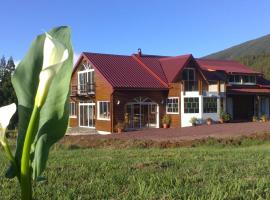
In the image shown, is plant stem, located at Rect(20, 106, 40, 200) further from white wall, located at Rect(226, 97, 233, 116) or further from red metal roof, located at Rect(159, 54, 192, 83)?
white wall, located at Rect(226, 97, 233, 116)

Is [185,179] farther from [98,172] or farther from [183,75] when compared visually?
[183,75]

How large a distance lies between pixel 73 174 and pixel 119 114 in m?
24.0

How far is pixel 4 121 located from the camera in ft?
4.94

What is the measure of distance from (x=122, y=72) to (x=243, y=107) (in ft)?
35.3

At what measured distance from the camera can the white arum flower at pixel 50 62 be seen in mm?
1399

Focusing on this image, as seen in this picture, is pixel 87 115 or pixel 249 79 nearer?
pixel 87 115

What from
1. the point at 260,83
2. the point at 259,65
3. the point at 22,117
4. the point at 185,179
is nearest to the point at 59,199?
the point at 185,179

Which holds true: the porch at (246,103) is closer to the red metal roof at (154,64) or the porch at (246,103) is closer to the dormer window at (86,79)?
the red metal roof at (154,64)

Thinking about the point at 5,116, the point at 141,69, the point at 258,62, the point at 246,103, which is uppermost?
the point at 258,62

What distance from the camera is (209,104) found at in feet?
108

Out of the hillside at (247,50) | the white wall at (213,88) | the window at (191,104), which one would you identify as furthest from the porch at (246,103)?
the hillside at (247,50)

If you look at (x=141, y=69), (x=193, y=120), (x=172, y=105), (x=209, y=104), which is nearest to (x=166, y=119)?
(x=172, y=105)

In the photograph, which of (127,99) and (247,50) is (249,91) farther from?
(247,50)

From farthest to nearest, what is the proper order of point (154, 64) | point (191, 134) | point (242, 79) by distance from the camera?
point (242, 79) < point (154, 64) < point (191, 134)
